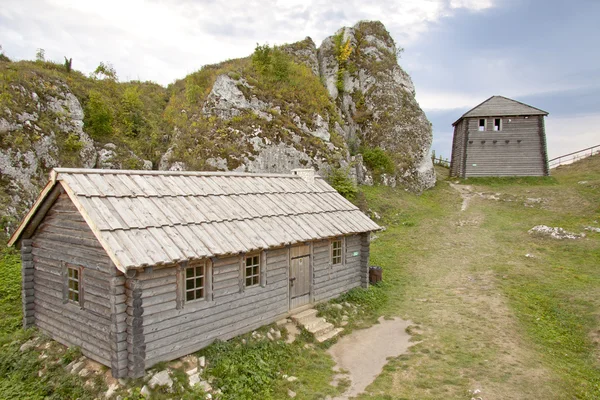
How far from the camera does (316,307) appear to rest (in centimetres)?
1438

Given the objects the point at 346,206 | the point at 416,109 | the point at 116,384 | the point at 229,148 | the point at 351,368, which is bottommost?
the point at 351,368

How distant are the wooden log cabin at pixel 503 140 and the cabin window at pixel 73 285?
1569 inches

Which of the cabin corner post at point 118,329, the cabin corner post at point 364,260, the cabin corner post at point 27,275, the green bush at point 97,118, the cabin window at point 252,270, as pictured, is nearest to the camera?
the cabin corner post at point 118,329

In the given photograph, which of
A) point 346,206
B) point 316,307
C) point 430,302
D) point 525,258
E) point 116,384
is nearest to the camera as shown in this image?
point 116,384

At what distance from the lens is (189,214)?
11.1 metres

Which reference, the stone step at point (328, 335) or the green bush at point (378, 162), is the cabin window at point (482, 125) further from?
the stone step at point (328, 335)

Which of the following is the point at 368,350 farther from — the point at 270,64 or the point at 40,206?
the point at 270,64

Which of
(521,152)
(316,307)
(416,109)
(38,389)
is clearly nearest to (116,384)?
(38,389)

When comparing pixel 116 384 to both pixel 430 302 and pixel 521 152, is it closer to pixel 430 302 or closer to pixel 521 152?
pixel 430 302

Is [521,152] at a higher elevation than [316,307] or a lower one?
higher

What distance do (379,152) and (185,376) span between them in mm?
27895

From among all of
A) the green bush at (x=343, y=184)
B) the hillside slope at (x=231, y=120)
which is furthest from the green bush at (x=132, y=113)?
the green bush at (x=343, y=184)

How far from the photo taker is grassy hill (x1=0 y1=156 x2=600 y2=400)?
983 centimetres

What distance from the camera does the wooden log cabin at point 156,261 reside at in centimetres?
901
